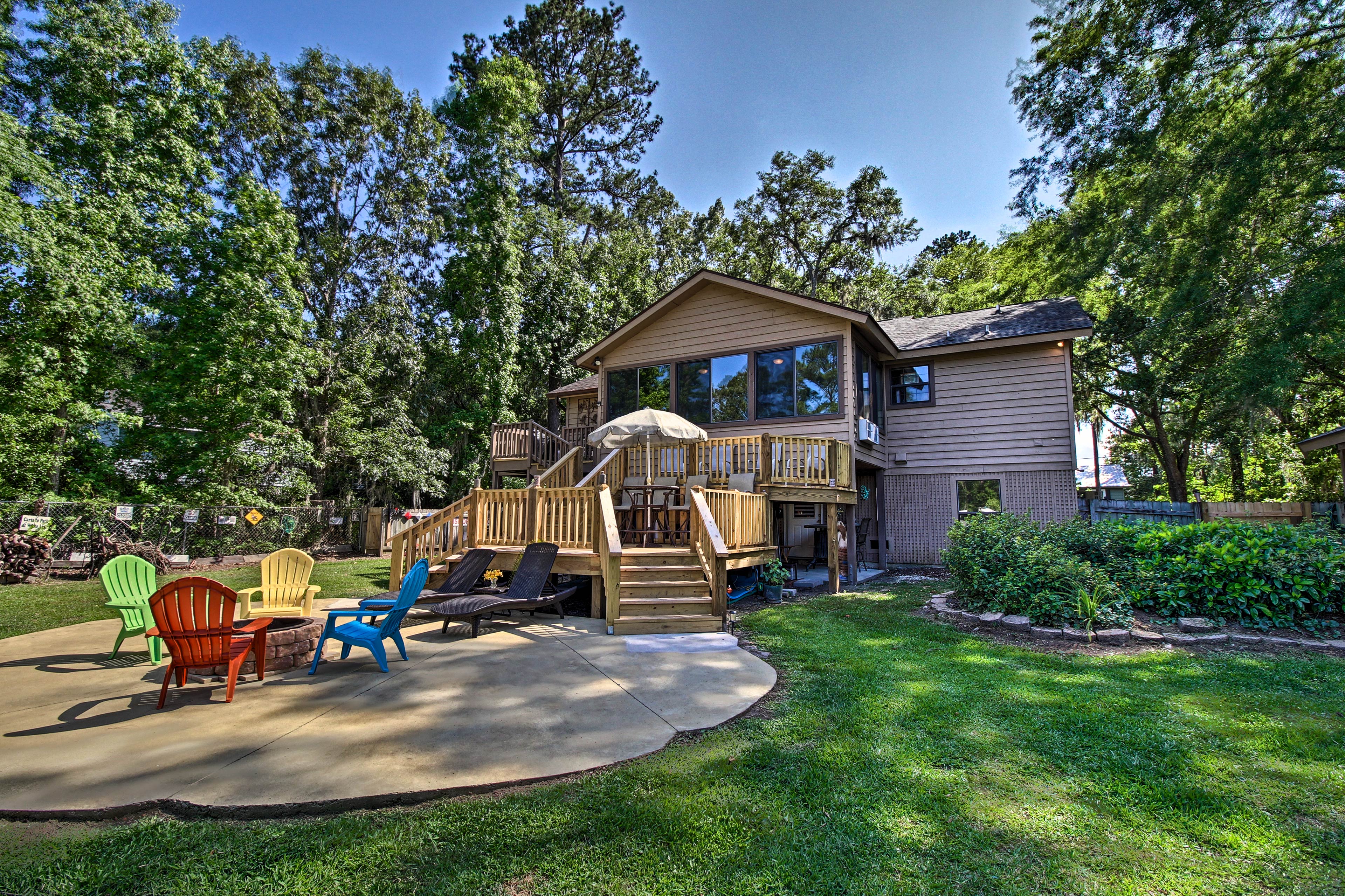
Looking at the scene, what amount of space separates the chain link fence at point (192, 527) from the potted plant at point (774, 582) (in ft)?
44.0

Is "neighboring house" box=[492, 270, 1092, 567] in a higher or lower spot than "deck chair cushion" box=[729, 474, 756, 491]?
higher

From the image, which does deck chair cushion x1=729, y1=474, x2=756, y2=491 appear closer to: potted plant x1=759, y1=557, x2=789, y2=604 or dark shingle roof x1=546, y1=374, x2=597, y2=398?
potted plant x1=759, y1=557, x2=789, y2=604

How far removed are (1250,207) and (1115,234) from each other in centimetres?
260

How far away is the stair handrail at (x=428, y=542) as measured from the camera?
897 cm

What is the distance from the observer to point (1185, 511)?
11.7 meters

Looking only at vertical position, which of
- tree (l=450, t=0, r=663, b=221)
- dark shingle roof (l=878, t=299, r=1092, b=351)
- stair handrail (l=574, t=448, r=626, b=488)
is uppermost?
tree (l=450, t=0, r=663, b=221)

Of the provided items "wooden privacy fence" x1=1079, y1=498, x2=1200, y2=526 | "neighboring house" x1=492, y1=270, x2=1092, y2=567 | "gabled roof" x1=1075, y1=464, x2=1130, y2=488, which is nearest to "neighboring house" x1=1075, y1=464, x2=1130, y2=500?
"gabled roof" x1=1075, y1=464, x2=1130, y2=488

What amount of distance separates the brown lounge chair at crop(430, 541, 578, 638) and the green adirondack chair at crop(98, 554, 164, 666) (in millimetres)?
2561

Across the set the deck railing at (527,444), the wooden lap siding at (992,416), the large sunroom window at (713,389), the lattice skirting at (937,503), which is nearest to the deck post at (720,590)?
the large sunroom window at (713,389)

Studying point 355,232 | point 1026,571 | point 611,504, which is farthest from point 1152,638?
point 355,232

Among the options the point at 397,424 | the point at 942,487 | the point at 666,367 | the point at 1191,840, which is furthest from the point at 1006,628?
the point at 397,424

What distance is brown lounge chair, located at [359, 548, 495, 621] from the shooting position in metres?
7.25

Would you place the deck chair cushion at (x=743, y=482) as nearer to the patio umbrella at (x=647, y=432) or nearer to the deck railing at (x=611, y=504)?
the deck railing at (x=611, y=504)

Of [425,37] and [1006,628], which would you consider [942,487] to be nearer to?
[1006,628]
